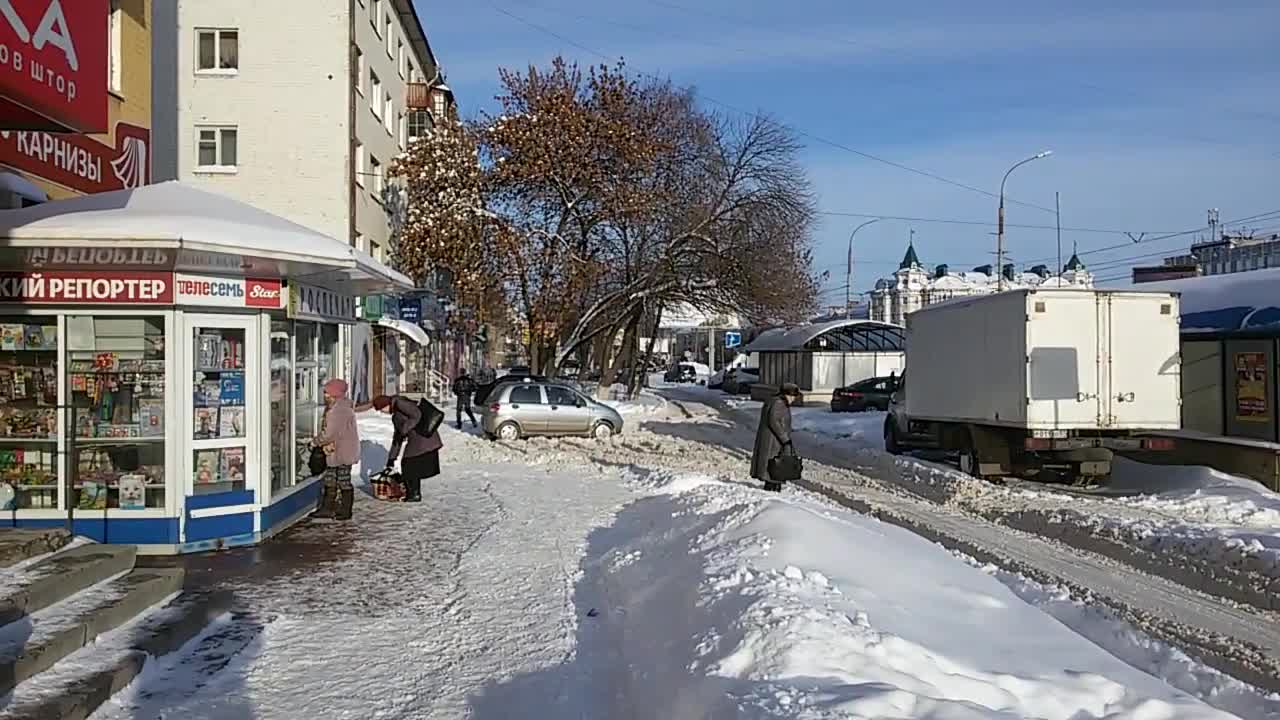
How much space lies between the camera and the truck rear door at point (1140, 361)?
16781mm

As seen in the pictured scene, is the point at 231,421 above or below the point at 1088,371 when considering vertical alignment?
below

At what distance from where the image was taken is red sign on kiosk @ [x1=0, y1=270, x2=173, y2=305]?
991 cm

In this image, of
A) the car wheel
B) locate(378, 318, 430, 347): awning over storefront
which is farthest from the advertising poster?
locate(378, 318, 430, 347): awning over storefront

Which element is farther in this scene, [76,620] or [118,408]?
[118,408]

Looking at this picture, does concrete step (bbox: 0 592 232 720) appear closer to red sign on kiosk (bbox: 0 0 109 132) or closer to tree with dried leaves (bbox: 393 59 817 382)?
red sign on kiosk (bbox: 0 0 109 132)

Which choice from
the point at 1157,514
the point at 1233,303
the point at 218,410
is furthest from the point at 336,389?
the point at 1233,303

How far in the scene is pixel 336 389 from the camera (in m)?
12.6

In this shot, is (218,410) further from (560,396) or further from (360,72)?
(360,72)

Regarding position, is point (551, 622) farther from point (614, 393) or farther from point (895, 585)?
point (614, 393)

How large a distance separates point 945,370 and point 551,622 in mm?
13516

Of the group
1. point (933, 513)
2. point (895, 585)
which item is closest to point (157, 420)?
point (895, 585)

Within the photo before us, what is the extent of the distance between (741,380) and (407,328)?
2665 centimetres

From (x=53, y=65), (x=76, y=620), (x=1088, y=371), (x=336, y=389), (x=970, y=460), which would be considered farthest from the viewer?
(x=970, y=460)

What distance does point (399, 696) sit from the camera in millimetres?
6492
